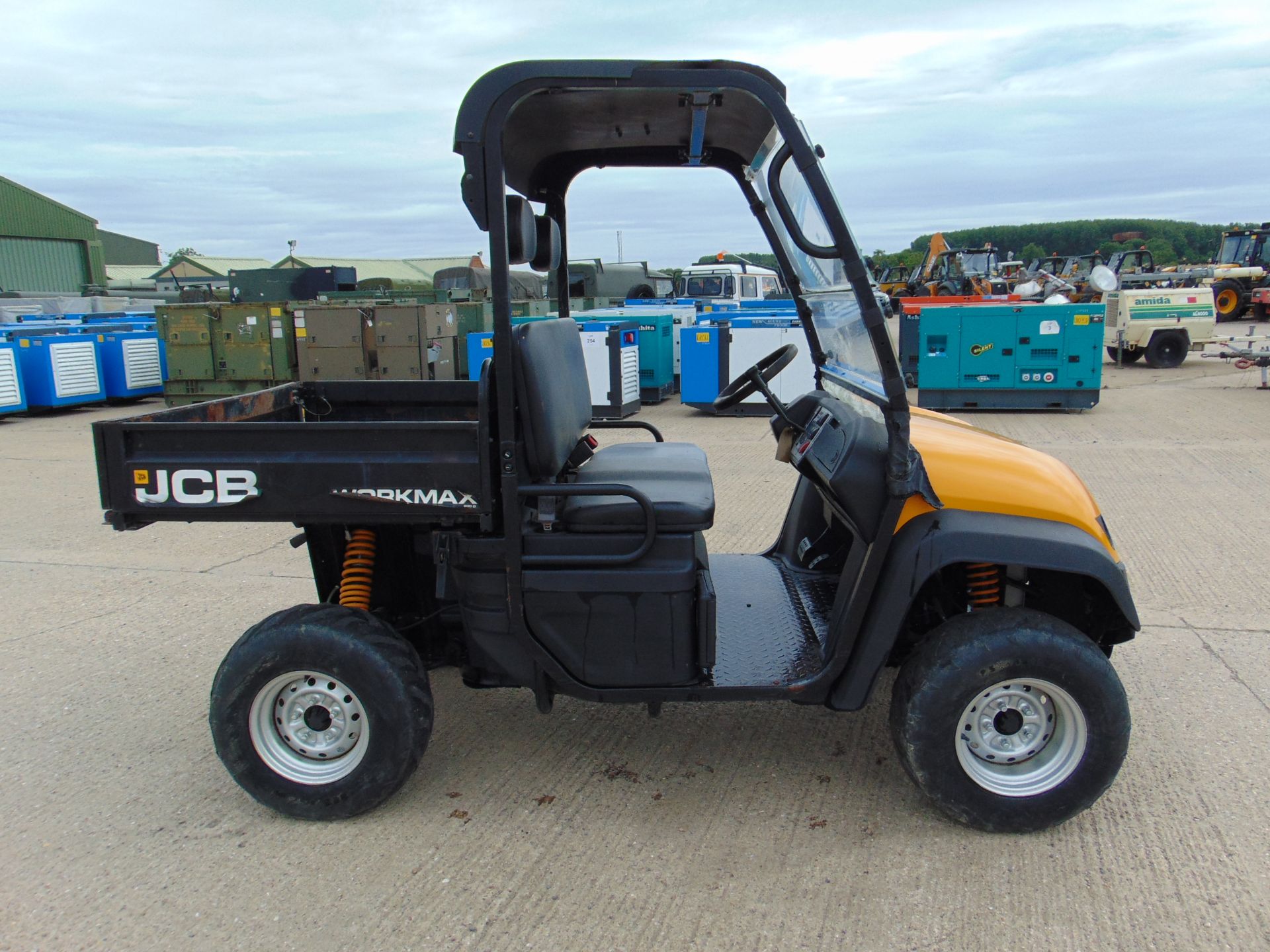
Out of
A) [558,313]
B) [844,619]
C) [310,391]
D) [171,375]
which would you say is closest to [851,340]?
[844,619]

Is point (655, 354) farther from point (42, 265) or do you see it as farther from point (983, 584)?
point (42, 265)

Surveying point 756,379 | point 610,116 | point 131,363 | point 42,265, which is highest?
point 42,265

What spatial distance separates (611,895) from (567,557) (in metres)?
0.97

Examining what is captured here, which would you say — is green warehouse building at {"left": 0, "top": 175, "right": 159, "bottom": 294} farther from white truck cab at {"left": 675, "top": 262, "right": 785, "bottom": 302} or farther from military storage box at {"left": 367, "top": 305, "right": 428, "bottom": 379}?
military storage box at {"left": 367, "top": 305, "right": 428, "bottom": 379}

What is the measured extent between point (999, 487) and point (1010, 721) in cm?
71

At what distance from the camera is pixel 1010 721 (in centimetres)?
294

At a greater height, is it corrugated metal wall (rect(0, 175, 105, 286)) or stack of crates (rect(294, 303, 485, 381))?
corrugated metal wall (rect(0, 175, 105, 286))

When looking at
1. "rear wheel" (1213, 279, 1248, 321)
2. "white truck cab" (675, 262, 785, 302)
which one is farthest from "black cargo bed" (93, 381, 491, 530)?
"rear wheel" (1213, 279, 1248, 321)

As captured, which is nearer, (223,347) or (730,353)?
(730,353)

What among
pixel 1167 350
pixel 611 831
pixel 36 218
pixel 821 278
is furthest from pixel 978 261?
pixel 36 218

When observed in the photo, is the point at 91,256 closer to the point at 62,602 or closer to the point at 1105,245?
the point at 62,602

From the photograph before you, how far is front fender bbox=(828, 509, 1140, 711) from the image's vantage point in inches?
112

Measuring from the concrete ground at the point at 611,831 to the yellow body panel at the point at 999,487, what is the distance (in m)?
0.95

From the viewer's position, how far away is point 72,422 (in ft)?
42.0
